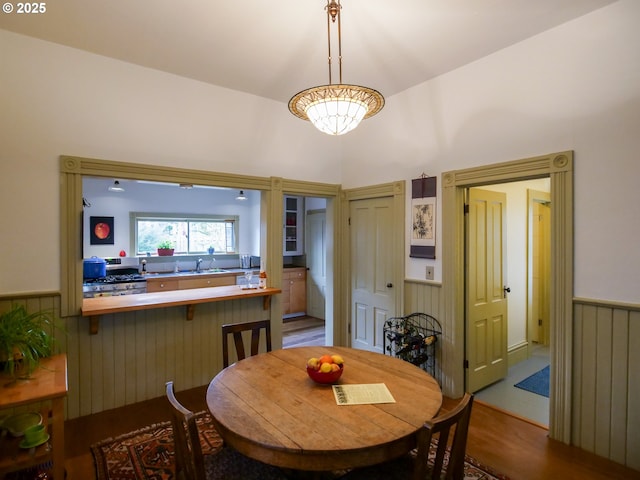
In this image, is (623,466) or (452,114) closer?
(623,466)

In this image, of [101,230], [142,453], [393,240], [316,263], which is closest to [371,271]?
[393,240]

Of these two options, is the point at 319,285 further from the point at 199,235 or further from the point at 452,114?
the point at 452,114

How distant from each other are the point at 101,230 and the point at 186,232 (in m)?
1.36

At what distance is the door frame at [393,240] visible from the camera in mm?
3643

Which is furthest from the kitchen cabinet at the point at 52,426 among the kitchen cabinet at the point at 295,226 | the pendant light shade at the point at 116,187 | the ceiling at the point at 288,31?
the kitchen cabinet at the point at 295,226

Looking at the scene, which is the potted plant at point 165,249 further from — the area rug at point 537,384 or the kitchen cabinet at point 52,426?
the area rug at point 537,384

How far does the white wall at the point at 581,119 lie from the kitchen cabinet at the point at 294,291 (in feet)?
12.6

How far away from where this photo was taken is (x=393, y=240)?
3775 millimetres

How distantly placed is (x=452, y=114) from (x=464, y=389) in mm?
2580

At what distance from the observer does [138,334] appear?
311 centimetres

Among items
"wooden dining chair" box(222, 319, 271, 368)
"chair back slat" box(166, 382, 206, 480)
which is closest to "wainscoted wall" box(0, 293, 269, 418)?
"wooden dining chair" box(222, 319, 271, 368)

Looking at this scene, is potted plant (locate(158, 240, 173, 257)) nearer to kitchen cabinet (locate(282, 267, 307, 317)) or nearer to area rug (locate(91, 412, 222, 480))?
kitchen cabinet (locate(282, 267, 307, 317))

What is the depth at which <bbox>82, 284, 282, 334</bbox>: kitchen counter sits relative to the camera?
9.23ft

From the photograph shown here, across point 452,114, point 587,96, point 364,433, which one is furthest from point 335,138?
point 364,433
